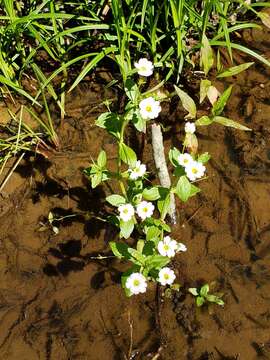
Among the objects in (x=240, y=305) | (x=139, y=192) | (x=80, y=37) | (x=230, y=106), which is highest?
(x=80, y=37)

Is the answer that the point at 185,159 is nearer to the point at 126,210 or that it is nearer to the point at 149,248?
the point at 126,210

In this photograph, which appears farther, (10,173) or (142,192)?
(10,173)

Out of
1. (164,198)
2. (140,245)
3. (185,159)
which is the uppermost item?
(185,159)

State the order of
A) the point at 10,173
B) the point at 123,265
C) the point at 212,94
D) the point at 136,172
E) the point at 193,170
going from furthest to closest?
the point at 10,173 → the point at 212,94 → the point at 123,265 → the point at 136,172 → the point at 193,170

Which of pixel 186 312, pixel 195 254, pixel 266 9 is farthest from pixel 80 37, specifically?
pixel 186 312

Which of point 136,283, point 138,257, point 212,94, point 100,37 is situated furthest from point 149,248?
point 100,37

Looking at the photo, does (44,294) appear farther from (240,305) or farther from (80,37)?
(80,37)
